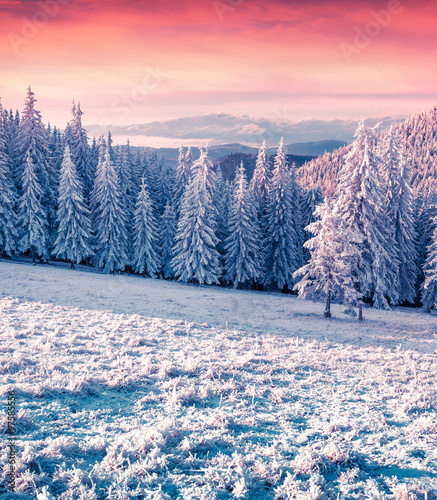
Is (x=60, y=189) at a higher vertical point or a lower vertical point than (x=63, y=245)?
higher

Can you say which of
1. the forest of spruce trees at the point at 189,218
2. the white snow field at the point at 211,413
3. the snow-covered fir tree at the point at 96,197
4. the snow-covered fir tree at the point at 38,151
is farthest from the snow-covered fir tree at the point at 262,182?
the white snow field at the point at 211,413

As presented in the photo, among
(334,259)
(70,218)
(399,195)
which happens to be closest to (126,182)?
(70,218)

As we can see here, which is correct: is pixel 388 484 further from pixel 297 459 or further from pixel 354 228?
pixel 354 228

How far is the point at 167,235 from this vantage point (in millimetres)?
46719

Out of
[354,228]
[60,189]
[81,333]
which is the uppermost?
[60,189]

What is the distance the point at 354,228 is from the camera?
24.5 meters

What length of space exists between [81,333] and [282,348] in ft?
25.2

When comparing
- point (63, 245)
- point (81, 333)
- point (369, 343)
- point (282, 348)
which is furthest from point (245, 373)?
point (63, 245)

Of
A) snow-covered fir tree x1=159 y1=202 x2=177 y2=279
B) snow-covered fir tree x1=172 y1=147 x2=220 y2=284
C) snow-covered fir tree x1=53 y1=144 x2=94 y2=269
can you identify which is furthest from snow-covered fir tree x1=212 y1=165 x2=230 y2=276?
snow-covered fir tree x1=53 y1=144 x2=94 y2=269

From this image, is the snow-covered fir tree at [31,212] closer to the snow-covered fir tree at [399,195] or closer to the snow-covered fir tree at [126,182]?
the snow-covered fir tree at [126,182]

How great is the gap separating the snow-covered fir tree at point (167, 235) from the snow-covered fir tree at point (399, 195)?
25.5 m

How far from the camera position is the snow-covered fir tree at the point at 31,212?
39.9 m

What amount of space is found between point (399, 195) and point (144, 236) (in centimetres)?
2946

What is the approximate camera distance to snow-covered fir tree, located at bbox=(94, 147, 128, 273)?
42.2 m
